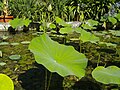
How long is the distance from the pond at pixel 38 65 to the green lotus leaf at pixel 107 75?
0.46 metres

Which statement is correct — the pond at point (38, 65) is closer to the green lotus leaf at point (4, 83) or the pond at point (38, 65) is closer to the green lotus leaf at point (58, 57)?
the green lotus leaf at point (58, 57)

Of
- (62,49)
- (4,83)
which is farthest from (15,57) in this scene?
(4,83)

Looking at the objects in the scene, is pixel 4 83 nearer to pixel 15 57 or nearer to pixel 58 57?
pixel 58 57

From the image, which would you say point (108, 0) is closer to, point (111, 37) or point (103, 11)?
point (103, 11)

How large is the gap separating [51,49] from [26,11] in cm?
398

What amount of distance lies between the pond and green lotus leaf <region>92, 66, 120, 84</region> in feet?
1.51

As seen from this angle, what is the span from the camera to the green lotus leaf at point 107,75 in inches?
86.3

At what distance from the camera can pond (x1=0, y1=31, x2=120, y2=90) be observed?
2.95 meters

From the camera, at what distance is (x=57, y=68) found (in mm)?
2133

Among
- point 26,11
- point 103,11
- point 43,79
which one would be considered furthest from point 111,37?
point 43,79

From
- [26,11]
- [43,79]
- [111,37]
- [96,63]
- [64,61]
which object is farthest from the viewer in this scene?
[26,11]

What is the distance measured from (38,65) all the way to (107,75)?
146 centimetres

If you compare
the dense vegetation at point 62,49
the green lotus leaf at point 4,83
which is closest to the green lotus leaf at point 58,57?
the dense vegetation at point 62,49

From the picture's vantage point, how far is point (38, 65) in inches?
141
